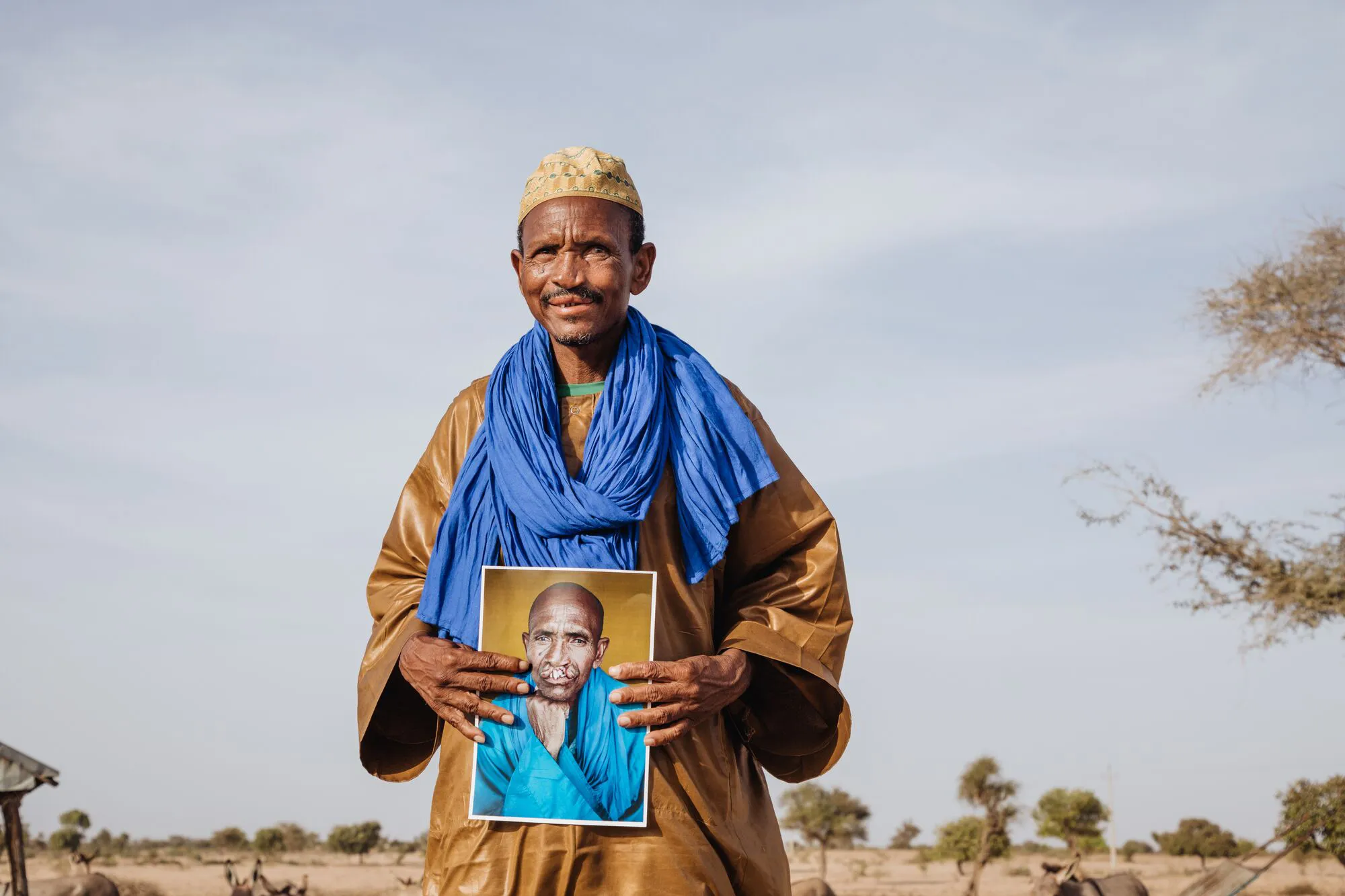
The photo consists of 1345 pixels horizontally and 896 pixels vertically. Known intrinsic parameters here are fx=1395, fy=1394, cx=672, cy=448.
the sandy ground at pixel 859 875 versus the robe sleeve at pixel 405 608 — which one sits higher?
the sandy ground at pixel 859 875

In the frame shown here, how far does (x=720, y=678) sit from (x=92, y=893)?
18.0 meters

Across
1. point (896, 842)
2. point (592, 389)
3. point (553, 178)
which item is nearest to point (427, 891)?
point (592, 389)

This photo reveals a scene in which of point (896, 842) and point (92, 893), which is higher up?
point (896, 842)

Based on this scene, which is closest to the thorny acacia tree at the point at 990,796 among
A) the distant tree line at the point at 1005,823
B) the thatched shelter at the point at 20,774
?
the distant tree line at the point at 1005,823

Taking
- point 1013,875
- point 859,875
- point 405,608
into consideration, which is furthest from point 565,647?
point 1013,875

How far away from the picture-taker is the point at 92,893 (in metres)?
18.3

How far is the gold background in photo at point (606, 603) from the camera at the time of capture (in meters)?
2.89

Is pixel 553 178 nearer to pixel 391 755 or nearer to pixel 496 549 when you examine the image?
pixel 496 549

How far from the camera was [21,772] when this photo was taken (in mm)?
10523

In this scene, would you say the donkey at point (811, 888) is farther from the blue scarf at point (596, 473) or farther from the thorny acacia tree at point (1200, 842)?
the thorny acacia tree at point (1200, 842)

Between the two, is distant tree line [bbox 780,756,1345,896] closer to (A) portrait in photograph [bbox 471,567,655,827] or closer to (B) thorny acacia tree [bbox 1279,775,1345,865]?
(B) thorny acacia tree [bbox 1279,775,1345,865]

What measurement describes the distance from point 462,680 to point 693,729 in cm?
52

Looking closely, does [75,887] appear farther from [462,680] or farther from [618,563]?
[618,563]

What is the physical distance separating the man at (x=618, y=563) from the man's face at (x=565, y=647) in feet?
0.18
